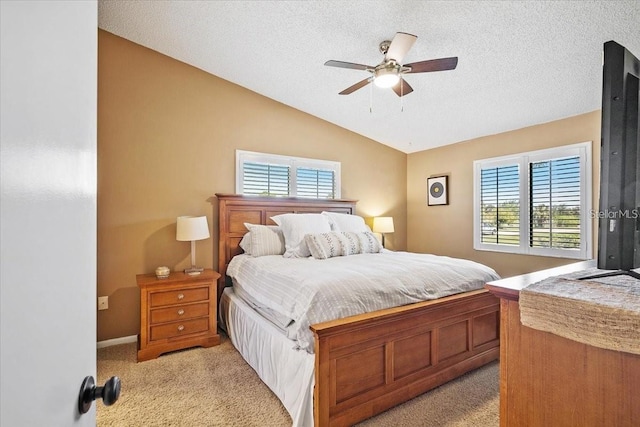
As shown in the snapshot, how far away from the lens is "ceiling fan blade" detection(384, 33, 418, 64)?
6.86 feet

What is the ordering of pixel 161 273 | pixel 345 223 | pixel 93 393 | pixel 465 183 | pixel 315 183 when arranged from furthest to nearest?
1. pixel 465 183
2. pixel 315 183
3. pixel 345 223
4. pixel 161 273
5. pixel 93 393

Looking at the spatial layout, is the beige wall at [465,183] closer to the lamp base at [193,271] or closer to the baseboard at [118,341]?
the lamp base at [193,271]

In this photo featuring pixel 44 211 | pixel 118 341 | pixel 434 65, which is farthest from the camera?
pixel 118 341

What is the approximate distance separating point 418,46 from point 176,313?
10.4ft

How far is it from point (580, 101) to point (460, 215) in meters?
1.87

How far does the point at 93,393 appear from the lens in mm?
620

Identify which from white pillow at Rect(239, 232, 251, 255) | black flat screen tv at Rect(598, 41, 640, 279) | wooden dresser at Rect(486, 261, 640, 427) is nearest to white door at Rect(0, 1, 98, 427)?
wooden dresser at Rect(486, 261, 640, 427)

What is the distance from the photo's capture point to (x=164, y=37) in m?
3.05

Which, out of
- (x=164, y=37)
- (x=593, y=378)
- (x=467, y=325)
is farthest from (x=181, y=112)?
(x=593, y=378)

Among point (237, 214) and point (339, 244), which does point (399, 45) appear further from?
point (237, 214)

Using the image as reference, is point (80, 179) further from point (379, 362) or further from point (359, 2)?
point (359, 2)

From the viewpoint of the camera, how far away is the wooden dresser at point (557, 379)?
0.71m

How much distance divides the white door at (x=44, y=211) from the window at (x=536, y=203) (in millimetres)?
4204

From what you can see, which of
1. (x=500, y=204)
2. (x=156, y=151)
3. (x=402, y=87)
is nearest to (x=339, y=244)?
(x=402, y=87)
